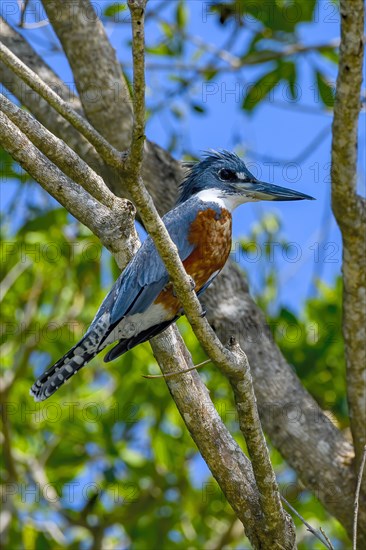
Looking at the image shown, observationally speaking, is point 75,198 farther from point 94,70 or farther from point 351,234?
point 94,70

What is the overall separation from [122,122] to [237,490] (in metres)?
2.79

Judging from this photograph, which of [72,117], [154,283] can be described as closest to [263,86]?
[154,283]

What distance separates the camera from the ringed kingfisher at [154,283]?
4.13 metres

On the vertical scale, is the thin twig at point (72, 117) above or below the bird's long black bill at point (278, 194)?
above

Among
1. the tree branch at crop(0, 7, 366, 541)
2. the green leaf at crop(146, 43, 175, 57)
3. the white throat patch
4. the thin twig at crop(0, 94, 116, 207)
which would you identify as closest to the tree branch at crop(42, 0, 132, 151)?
the tree branch at crop(0, 7, 366, 541)

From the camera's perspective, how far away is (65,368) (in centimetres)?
409

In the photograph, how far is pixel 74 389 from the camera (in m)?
6.58

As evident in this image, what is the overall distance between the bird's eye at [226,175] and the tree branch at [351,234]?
1.87 ft

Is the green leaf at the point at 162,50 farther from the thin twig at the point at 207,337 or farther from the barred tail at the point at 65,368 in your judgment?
the thin twig at the point at 207,337

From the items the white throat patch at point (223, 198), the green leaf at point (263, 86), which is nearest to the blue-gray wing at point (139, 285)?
the white throat patch at point (223, 198)

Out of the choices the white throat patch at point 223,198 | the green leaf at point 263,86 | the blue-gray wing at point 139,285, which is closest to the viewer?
the blue-gray wing at point 139,285

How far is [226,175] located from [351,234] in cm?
81

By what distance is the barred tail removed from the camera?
13.4 feet

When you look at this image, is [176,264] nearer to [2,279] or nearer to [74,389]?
[74,389]
